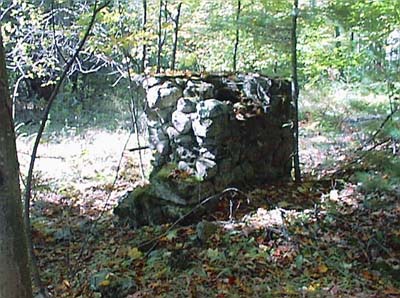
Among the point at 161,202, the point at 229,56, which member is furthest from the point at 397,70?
the point at 229,56

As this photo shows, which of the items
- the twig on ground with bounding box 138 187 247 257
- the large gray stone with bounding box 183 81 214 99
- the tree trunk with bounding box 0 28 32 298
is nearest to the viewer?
the tree trunk with bounding box 0 28 32 298

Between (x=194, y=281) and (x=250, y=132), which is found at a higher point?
(x=250, y=132)

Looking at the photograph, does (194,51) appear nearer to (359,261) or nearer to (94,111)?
(94,111)

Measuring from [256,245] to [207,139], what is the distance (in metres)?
1.65

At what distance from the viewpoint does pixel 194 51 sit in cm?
1144

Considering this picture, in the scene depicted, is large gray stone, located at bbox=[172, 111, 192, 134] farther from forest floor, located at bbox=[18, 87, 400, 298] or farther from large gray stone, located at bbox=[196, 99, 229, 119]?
forest floor, located at bbox=[18, 87, 400, 298]

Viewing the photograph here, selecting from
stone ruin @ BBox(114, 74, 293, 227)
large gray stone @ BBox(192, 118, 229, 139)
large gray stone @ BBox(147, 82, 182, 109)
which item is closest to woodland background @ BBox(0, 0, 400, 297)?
stone ruin @ BBox(114, 74, 293, 227)

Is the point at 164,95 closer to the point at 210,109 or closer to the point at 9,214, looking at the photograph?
the point at 210,109

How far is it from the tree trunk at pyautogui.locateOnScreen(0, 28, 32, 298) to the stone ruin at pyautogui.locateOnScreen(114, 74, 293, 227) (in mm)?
3552

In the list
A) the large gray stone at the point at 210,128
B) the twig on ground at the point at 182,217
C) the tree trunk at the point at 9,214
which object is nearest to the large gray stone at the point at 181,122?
the large gray stone at the point at 210,128

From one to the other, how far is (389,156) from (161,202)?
→ 8.12ft

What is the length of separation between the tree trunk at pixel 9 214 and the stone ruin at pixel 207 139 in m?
3.55

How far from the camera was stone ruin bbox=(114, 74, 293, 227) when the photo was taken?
211 inches

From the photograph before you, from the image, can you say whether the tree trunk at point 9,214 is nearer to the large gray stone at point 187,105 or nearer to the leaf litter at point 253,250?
the leaf litter at point 253,250
